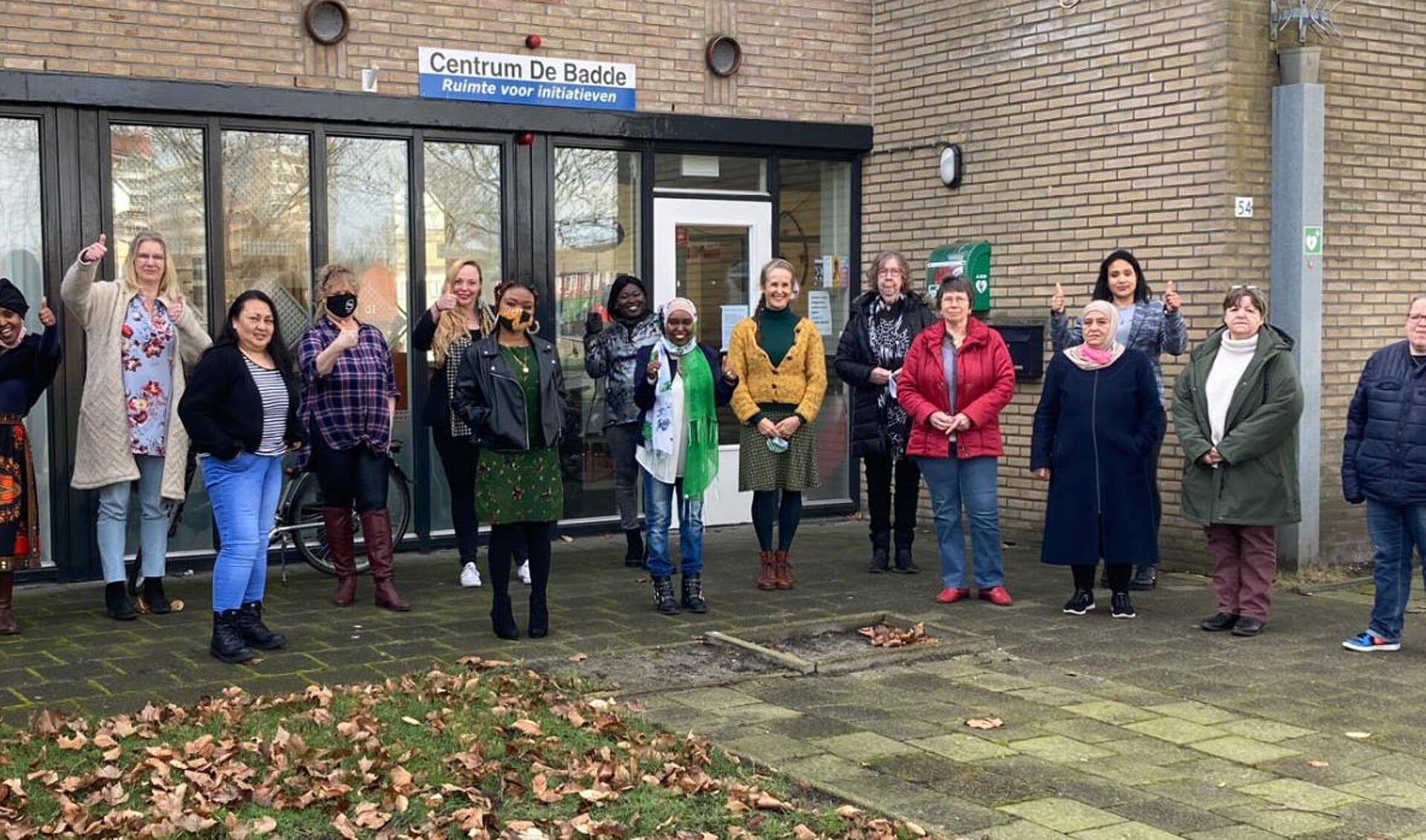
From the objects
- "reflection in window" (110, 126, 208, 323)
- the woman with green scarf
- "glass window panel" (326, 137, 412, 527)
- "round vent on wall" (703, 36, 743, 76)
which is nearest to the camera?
the woman with green scarf

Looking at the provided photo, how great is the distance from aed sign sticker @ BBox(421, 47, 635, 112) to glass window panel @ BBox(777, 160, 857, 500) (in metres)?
1.75

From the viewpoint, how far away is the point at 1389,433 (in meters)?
8.06

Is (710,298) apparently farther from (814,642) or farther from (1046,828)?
(1046,828)

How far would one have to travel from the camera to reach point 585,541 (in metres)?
12.0

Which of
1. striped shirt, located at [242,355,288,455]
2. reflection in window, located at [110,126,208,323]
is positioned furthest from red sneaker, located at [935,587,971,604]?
reflection in window, located at [110,126,208,323]

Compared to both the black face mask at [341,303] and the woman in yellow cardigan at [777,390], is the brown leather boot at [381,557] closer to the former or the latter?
the black face mask at [341,303]

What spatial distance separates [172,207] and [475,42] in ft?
7.78

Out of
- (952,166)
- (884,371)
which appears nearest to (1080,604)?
(884,371)

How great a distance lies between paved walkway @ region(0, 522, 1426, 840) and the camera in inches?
226

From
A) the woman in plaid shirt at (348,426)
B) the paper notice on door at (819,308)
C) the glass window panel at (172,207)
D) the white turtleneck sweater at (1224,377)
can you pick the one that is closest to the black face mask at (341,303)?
the woman in plaid shirt at (348,426)

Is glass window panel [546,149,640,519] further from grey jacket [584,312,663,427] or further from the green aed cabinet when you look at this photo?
the green aed cabinet

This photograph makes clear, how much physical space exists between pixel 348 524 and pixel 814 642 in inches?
112

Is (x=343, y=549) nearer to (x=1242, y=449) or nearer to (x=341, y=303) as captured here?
(x=341, y=303)

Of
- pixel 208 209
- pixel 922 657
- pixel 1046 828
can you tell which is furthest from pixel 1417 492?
pixel 208 209
